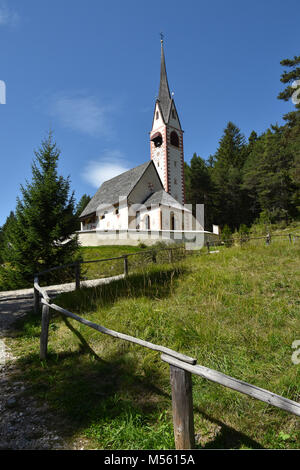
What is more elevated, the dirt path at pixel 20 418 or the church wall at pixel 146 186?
the church wall at pixel 146 186

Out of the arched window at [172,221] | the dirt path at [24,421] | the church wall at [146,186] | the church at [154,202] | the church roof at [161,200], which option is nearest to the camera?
the dirt path at [24,421]

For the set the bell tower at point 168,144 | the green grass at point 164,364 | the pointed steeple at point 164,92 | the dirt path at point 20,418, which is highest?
the pointed steeple at point 164,92

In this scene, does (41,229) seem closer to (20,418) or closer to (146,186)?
(20,418)

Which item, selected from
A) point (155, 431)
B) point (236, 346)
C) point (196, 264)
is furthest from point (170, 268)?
point (155, 431)

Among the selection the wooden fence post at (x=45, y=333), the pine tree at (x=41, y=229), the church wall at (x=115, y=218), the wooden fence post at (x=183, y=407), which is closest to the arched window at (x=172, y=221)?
the church wall at (x=115, y=218)

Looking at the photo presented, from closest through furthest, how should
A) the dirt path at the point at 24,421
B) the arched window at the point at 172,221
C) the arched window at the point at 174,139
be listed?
1. the dirt path at the point at 24,421
2. the arched window at the point at 172,221
3. the arched window at the point at 174,139

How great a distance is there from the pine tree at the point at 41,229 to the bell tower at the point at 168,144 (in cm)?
2211

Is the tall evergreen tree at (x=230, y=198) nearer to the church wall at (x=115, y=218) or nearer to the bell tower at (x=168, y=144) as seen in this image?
the bell tower at (x=168, y=144)

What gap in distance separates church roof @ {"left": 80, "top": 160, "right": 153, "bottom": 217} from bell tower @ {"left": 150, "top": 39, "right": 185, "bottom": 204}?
14.4 feet

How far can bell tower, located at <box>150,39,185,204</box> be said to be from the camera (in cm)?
3291

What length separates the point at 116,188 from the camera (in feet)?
101

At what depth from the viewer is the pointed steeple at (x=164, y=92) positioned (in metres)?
35.7

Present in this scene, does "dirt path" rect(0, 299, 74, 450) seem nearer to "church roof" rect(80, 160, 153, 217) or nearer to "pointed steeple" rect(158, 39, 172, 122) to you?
"church roof" rect(80, 160, 153, 217)

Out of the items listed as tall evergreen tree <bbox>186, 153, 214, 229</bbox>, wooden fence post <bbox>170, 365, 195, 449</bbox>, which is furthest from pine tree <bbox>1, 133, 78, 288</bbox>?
tall evergreen tree <bbox>186, 153, 214, 229</bbox>
